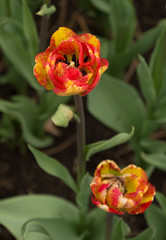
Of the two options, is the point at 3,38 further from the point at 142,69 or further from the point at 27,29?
the point at 142,69

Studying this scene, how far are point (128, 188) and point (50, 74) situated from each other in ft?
0.89

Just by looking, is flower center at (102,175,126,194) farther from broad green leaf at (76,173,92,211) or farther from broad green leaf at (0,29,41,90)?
broad green leaf at (0,29,41,90)

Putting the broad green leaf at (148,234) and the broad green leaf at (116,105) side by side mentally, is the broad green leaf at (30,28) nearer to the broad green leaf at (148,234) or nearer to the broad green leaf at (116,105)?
the broad green leaf at (116,105)

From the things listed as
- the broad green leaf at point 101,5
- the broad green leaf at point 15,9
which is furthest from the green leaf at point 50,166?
the broad green leaf at point 101,5

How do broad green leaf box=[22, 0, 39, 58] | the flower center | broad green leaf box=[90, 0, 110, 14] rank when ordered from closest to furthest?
the flower center
broad green leaf box=[22, 0, 39, 58]
broad green leaf box=[90, 0, 110, 14]

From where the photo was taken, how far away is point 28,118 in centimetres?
131

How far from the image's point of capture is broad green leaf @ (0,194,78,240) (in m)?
1.10

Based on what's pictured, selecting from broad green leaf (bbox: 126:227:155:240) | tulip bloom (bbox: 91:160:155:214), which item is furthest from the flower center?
broad green leaf (bbox: 126:227:155:240)

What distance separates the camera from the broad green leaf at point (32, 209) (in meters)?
1.10

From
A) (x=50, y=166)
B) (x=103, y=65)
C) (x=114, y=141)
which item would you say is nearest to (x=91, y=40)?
(x=103, y=65)

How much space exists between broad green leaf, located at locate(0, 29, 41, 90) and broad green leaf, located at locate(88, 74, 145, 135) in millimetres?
178

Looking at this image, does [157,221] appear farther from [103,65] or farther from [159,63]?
[103,65]

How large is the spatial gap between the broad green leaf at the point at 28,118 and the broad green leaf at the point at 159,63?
1.28ft

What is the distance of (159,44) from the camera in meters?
1.09
